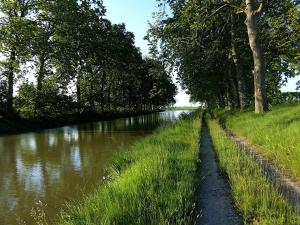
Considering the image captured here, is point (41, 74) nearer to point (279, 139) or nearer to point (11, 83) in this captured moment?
point (11, 83)

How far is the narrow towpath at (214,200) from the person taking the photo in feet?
21.6

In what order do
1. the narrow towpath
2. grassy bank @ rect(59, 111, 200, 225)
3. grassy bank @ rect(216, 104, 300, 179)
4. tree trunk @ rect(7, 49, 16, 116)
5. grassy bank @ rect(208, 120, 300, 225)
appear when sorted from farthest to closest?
tree trunk @ rect(7, 49, 16, 116), grassy bank @ rect(216, 104, 300, 179), the narrow towpath, grassy bank @ rect(208, 120, 300, 225), grassy bank @ rect(59, 111, 200, 225)

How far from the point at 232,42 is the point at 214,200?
25.5 m

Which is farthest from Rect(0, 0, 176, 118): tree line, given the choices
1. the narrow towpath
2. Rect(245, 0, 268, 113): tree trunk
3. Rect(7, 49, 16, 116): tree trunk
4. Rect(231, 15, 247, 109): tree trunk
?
the narrow towpath

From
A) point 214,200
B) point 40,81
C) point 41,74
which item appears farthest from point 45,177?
point 40,81

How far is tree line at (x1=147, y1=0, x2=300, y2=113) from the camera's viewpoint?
76.4ft

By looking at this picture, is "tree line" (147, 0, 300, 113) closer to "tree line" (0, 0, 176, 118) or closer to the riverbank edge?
"tree line" (0, 0, 176, 118)

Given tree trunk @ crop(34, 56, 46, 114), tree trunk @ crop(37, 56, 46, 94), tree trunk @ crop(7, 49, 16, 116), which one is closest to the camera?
tree trunk @ crop(7, 49, 16, 116)

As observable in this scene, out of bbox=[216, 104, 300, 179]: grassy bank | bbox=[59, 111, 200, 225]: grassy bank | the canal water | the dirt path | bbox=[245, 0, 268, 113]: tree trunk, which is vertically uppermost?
bbox=[245, 0, 268, 113]: tree trunk

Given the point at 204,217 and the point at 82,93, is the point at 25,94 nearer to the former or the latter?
the point at 82,93

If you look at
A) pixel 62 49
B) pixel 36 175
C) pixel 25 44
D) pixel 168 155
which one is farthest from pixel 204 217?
pixel 62 49

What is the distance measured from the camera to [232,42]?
31.8 metres

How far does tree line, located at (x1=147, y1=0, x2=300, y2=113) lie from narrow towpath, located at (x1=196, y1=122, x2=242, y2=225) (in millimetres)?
13188

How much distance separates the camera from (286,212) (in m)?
6.16
